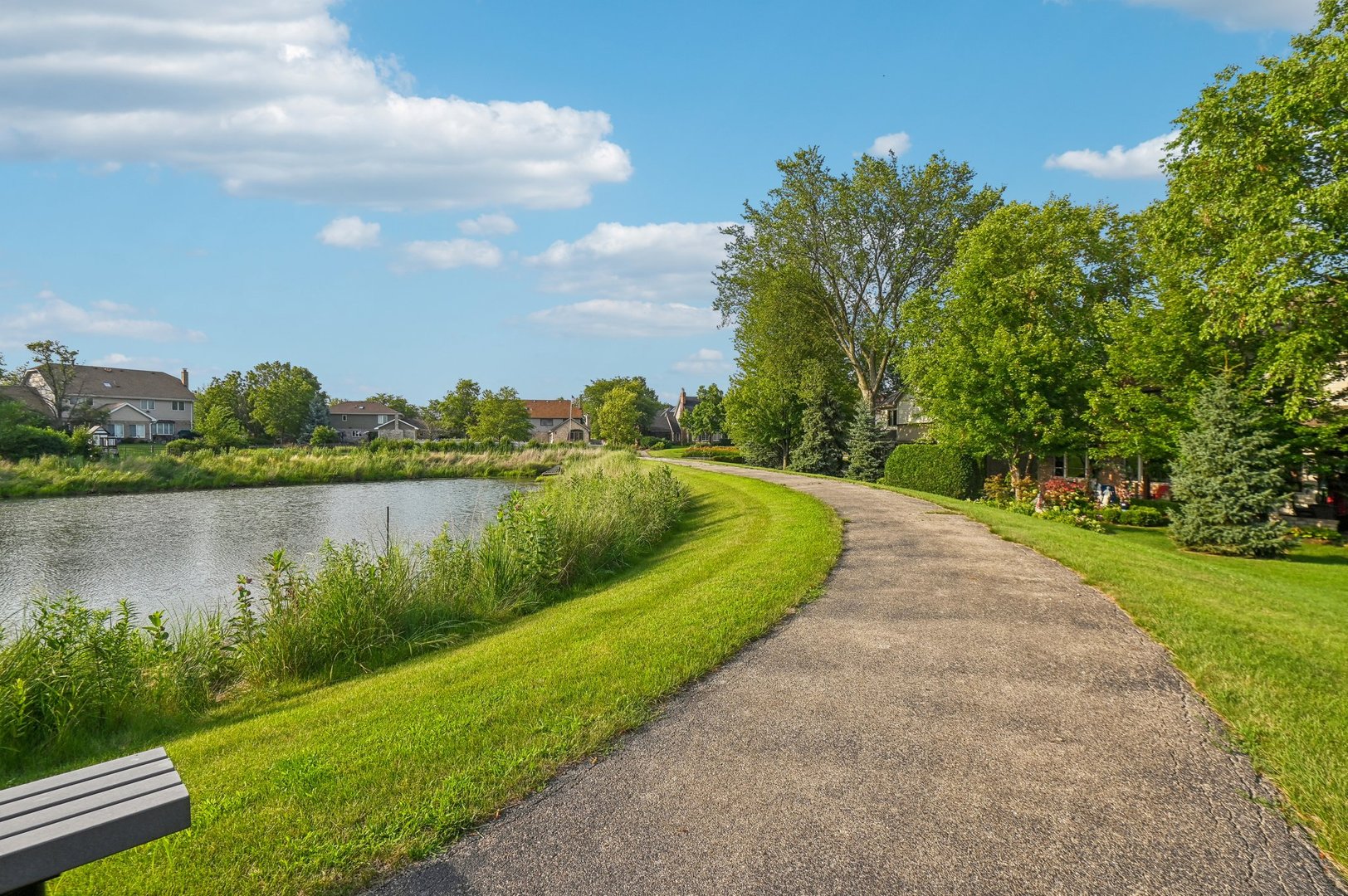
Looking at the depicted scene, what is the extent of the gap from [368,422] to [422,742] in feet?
321

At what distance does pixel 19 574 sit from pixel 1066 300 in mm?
30474

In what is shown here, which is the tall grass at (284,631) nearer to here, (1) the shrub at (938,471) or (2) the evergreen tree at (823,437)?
(1) the shrub at (938,471)

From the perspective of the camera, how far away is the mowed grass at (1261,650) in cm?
380

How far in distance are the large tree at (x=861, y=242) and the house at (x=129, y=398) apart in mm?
58941

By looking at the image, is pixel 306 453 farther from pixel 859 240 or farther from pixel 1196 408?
pixel 1196 408

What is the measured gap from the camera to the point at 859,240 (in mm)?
34406

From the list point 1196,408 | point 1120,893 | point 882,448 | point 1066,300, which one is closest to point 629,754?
point 1120,893

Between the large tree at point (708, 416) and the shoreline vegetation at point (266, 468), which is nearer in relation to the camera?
the shoreline vegetation at point (266, 468)

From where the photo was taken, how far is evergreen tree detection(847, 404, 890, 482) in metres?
32.7

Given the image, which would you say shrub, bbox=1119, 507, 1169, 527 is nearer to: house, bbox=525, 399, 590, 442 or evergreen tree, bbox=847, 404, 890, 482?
evergreen tree, bbox=847, 404, 890, 482

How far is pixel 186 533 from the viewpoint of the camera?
19625 millimetres

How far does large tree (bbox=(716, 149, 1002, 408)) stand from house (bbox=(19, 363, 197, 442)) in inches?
2320

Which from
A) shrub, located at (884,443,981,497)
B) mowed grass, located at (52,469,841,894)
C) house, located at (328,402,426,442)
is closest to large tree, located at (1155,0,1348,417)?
shrub, located at (884,443,981,497)

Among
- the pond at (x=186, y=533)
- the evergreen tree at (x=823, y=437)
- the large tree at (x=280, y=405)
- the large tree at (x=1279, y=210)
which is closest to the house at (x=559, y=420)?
the large tree at (x=280, y=405)
